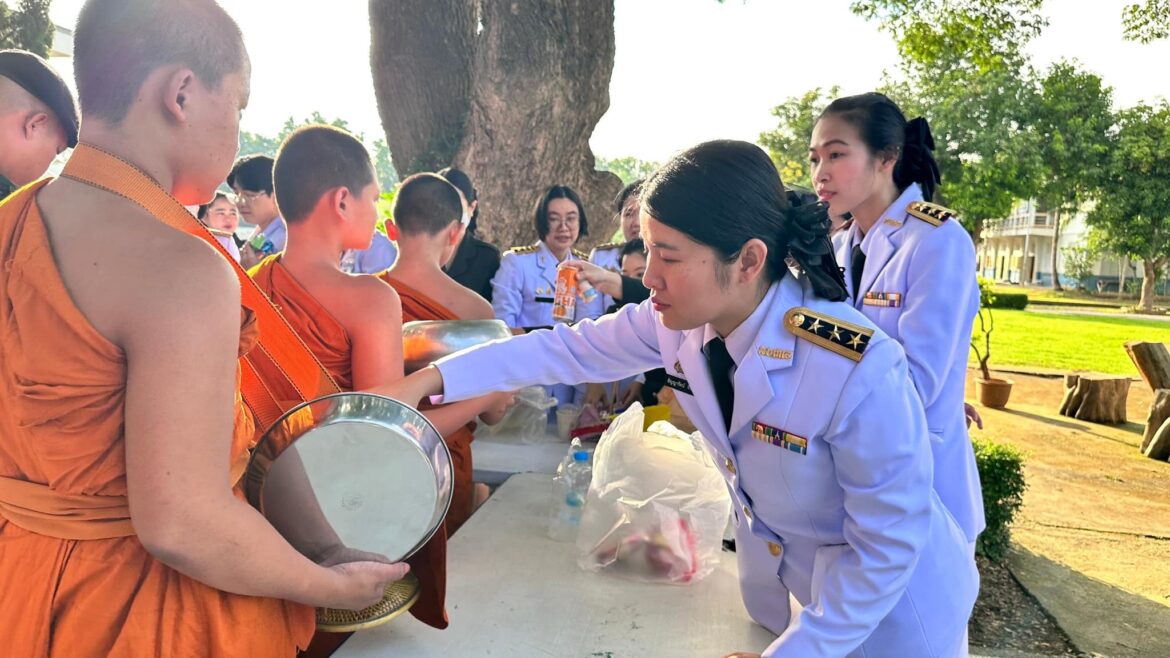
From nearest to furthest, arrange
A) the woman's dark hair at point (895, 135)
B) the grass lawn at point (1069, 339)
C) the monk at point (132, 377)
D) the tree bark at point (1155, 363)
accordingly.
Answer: the monk at point (132, 377)
the woman's dark hair at point (895, 135)
the tree bark at point (1155, 363)
the grass lawn at point (1069, 339)

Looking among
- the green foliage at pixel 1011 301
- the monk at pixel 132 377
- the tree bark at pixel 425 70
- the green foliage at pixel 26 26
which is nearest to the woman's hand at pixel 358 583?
the monk at pixel 132 377

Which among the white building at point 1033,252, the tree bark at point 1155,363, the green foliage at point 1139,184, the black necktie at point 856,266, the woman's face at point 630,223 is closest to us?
the black necktie at point 856,266

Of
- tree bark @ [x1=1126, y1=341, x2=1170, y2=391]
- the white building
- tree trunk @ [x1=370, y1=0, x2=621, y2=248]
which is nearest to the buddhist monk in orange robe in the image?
tree trunk @ [x1=370, y1=0, x2=621, y2=248]

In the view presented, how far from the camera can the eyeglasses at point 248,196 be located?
16.0 ft

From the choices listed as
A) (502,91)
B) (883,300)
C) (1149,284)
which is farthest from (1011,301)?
(883,300)

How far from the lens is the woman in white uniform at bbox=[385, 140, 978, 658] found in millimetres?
1295

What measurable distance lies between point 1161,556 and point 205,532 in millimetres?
6042

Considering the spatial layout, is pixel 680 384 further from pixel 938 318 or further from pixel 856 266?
pixel 856 266

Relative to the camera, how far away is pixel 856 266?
8.59 feet

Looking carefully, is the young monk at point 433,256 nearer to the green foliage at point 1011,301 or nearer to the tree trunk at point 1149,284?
the green foliage at point 1011,301

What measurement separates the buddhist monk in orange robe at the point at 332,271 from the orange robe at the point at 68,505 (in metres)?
0.87

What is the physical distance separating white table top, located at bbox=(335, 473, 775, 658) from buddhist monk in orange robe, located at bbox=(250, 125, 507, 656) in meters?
0.66

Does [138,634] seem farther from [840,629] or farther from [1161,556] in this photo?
[1161,556]

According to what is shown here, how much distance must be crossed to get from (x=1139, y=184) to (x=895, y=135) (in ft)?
102
